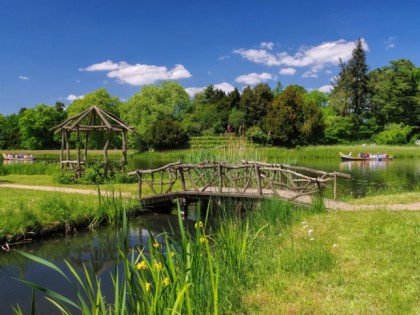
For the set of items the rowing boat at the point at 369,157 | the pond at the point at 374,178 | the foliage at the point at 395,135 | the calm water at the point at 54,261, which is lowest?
the calm water at the point at 54,261

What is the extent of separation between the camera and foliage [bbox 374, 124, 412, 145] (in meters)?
54.9

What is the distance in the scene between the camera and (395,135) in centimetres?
5478

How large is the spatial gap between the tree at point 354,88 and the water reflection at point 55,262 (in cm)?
5450

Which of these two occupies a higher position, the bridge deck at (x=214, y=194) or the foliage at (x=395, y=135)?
the foliage at (x=395, y=135)

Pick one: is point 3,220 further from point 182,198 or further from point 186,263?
point 186,263

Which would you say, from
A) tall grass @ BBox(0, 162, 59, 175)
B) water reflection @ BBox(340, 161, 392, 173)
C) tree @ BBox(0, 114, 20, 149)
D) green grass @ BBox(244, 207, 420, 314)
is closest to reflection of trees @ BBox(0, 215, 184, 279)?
green grass @ BBox(244, 207, 420, 314)

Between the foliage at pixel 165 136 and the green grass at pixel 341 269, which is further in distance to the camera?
the foliage at pixel 165 136

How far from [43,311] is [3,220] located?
14.3ft

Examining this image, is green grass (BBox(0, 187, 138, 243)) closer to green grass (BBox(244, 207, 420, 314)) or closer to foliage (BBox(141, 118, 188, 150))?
green grass (BBox(244, 207, 420, 314))

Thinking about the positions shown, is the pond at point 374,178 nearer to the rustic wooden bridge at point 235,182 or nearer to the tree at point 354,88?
the rustic wooden bridge at point 235,182

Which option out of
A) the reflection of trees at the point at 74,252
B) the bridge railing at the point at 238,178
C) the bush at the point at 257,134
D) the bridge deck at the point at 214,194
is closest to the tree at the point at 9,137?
the bush at the point at 257,134

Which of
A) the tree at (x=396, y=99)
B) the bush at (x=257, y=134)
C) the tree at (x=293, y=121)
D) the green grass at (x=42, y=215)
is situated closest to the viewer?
the green grass at (x=42, y=215)

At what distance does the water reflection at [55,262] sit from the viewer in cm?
660

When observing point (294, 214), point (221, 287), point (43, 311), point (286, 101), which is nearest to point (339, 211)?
point (294, 214)
